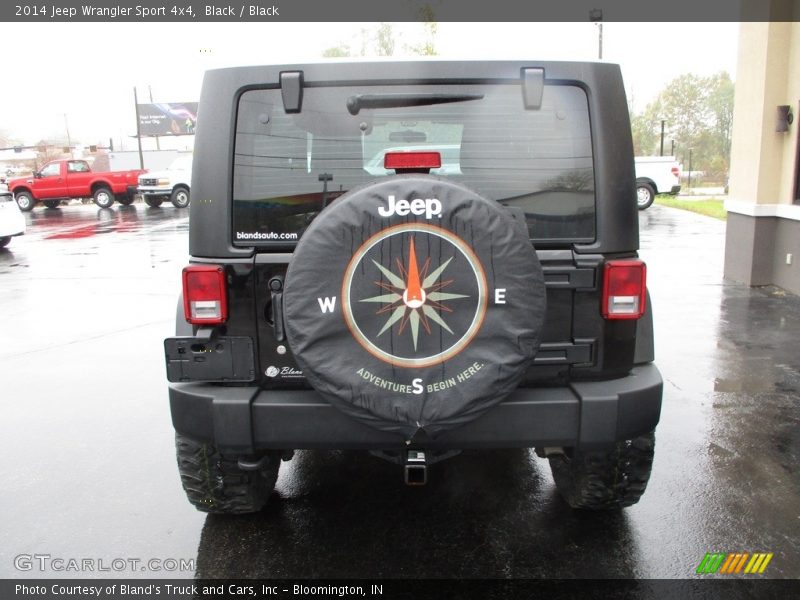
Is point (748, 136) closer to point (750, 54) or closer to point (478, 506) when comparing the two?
point (750, 54)

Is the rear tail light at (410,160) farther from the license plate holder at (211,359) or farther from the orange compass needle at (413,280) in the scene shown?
the license plate holder at (211,359)

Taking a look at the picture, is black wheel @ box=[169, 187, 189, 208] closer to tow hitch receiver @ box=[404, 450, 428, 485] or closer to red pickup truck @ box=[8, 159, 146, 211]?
red pickup truck @ box=[8, 159, 146, 211]

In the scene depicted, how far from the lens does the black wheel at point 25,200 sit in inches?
1122

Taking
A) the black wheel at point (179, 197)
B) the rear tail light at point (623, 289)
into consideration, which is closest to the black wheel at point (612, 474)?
the rear tail light at point (623, 289)

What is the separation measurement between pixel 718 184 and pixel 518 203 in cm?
4621

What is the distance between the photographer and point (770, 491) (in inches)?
146

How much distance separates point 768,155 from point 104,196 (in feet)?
84.9

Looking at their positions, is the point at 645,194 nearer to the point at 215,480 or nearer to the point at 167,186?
the point at 167,186

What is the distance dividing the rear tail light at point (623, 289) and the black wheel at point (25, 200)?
3060 centimetres

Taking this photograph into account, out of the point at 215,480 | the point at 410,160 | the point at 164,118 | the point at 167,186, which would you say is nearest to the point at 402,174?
the point at 410,160

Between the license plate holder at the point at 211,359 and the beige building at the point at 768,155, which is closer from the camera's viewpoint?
the license plate holder at the point at 211,359

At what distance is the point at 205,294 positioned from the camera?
283cm
